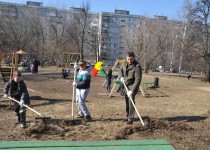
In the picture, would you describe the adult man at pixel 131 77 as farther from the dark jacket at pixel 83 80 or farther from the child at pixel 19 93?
the child at pixel 19 93

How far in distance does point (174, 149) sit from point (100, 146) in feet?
4.33

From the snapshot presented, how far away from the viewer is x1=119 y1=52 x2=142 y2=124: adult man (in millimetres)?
6984

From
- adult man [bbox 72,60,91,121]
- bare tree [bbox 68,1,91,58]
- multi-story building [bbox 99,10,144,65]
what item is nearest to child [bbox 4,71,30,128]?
adult man [bbox 72,60,91,121]

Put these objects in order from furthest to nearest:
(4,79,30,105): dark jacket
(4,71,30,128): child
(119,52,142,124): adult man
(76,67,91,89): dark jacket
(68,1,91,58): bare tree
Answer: (68,1,91,58): bare tree
(76,67,91,89): dark jacket
(119,52,142,124): adult man
(4,79,30,105): dark jacket
(4,71,30,128): child

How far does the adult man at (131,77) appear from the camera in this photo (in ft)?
22.9

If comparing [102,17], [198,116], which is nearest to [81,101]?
[198,116]

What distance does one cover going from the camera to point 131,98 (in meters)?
7.05

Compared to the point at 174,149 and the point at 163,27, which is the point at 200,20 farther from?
the point at 174,149

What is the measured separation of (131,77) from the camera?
718 centimetres

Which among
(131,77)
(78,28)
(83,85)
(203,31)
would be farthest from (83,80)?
(78,28)

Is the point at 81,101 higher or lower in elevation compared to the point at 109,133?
higher

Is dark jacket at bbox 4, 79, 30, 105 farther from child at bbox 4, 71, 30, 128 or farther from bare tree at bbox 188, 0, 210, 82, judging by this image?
bare tree at bbox 188, 0, 210, 82

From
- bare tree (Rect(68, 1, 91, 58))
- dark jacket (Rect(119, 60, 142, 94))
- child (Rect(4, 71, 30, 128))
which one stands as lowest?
child (Rect(4, 71, 30, 128))

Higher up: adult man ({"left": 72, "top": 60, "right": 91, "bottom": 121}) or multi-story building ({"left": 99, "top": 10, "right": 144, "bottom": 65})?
multi-story building ({"left": 99, "top": 10, "right": 144, "bottom": 65})
